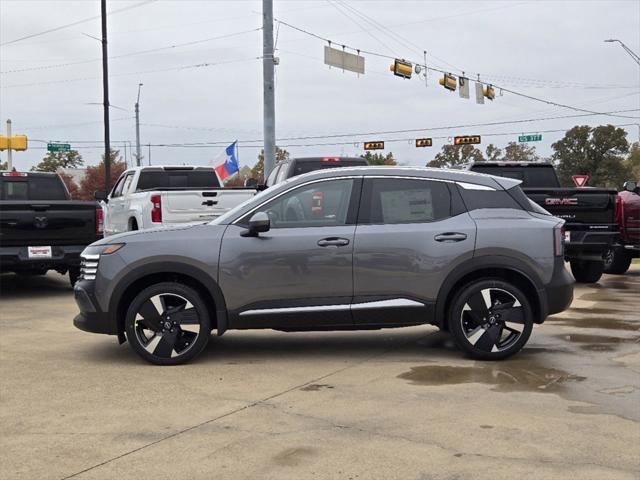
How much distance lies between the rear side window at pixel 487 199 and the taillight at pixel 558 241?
0.38m

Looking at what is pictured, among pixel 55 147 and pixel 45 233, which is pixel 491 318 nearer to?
pixel 45 233

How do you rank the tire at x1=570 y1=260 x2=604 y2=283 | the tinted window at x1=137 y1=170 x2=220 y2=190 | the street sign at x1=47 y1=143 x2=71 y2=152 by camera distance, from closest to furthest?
the tire at x1=570 y1=260 x2=604 y2=283 → the tinted window at x1=137 y1=170 x2=220 y2=190 → the street sign at x1=47 y1=143 x2=71 y2=152

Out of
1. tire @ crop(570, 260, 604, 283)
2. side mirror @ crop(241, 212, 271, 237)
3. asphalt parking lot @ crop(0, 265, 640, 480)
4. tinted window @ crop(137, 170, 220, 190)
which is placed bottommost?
asphalt parking lot @ crop(0, 265, 640, 480)

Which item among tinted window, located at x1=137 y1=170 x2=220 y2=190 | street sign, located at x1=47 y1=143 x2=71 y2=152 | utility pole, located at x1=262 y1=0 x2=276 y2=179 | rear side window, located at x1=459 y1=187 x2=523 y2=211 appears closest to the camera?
rear side window, located at x1=459 y1=187 x2=523 y2=211

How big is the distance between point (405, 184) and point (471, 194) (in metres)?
0.62

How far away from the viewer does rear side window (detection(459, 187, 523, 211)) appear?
690 centimetres

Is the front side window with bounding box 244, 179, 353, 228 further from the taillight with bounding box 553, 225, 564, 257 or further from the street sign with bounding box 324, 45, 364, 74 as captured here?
the street sign with bounding box 324, 45, 364, 74

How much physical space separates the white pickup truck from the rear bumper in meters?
1.27

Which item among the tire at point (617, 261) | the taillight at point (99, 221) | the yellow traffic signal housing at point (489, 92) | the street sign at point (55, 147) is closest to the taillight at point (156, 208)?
the taillight at point (99, 221)

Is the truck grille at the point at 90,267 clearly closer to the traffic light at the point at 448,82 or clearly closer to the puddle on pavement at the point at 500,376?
the puddle on pavement at the point at 500,376

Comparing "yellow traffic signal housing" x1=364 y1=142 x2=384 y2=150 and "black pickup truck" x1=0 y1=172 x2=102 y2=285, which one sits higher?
"yellow traffic signal housing" x1=364 y1=142 x2=384 y2=150

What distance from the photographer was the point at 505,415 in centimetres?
509

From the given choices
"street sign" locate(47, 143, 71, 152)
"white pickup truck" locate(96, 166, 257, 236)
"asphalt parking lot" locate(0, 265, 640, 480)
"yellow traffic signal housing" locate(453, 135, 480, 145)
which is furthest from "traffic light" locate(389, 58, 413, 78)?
"street sign" locate(47, 143, 71, 152)

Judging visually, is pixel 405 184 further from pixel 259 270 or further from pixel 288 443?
pixel 288 443
